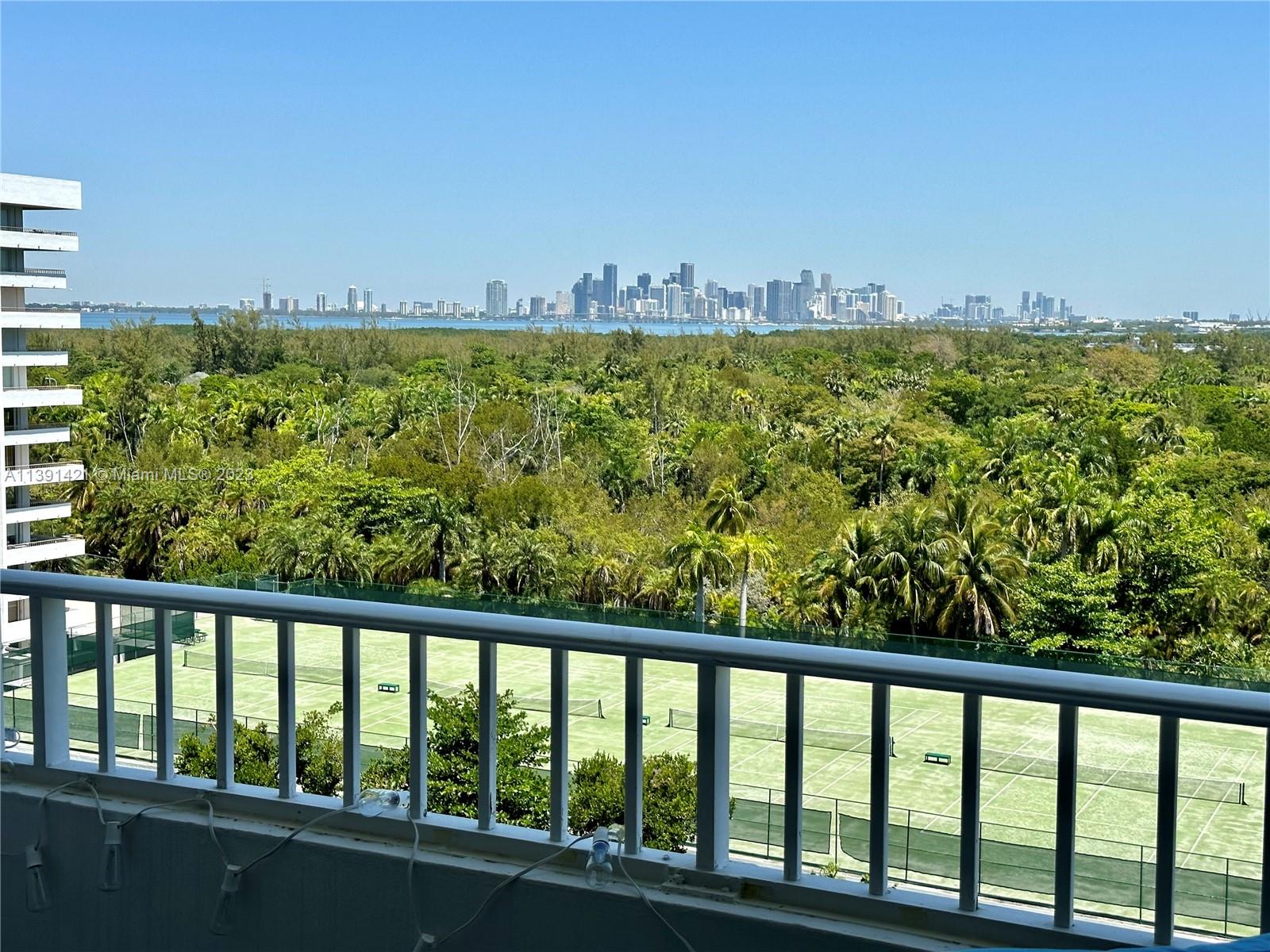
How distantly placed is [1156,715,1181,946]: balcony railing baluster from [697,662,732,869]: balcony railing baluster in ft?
1.12

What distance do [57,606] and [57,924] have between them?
1.10 feet

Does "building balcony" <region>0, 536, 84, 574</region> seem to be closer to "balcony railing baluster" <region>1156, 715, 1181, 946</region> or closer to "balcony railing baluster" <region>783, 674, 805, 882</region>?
"balcony railing baluster" <region>783, 674, 805, 882</region>

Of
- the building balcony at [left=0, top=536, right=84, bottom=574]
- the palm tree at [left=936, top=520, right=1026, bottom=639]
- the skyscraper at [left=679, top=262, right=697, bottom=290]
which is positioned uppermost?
the skyscraper at [left=679, top=262, right=697, bottom=290]

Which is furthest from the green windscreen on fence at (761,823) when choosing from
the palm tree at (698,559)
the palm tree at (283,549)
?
the palm tree at (283,549)

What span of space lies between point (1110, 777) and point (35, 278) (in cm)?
1510

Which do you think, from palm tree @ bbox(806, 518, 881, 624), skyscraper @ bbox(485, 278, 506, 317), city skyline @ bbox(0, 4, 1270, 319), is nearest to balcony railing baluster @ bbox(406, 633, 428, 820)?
palm tree @ bbox(806, 518, 881, 624)

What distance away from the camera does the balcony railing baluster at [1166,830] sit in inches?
34.9

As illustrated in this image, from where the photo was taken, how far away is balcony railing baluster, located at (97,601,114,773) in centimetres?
125

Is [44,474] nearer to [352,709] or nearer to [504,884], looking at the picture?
[352,709]

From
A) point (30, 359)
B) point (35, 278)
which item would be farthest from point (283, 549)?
point (35, 278)

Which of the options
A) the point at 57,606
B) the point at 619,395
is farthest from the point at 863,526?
the point at 57,606

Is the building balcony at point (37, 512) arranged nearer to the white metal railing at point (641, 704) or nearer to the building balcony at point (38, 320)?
the building balcony at point (38, 320)

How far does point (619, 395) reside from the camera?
24.5 meters

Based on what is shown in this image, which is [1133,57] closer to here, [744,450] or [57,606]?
[744,450]
